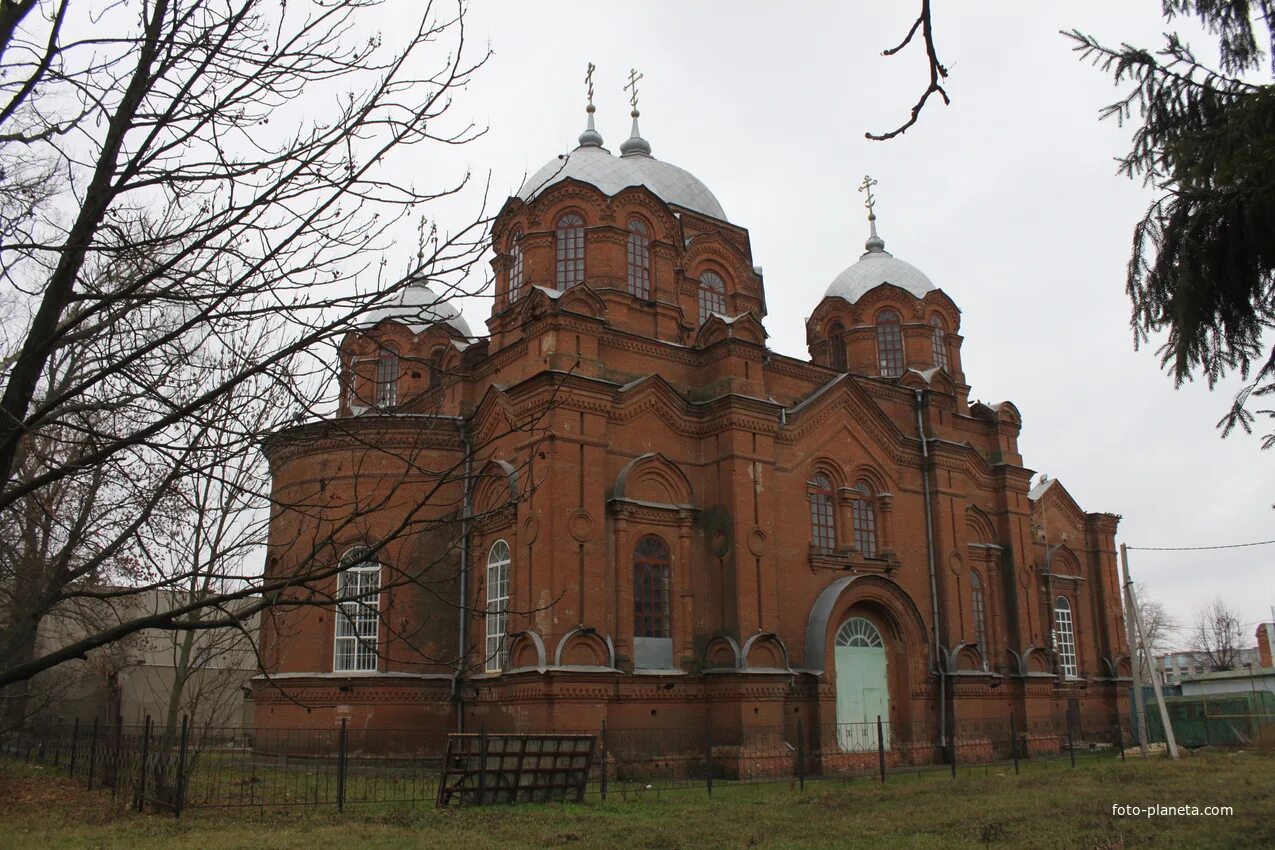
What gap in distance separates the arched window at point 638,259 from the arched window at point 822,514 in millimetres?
5399

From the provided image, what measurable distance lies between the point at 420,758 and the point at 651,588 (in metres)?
5.24

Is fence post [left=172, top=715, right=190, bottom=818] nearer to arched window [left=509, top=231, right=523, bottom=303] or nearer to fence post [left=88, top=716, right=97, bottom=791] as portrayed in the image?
fence post [left=88, top=716, right=97, bottom=791]

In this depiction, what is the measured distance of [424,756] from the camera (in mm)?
18781

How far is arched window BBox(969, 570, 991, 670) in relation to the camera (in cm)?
2370

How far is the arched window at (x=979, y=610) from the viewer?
77.8 feet

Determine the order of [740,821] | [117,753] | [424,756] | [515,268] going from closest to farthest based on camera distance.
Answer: [740,821] → [117,753] → [424,756] → [515,268]

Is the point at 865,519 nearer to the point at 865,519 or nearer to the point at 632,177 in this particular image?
the point at 865,519

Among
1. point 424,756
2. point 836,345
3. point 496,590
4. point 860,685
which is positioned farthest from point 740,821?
point 836,345

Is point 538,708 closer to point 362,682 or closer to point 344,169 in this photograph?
point 362,682

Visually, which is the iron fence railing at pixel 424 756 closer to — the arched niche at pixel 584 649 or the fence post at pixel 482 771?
the fence post at pixel 482 771

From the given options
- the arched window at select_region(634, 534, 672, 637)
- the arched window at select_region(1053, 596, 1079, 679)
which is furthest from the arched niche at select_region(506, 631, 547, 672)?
the arched window at select_region(1053, 596, 1079, 679)

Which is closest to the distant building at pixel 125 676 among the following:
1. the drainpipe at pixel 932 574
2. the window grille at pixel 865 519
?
the window grille at pixel 865 519

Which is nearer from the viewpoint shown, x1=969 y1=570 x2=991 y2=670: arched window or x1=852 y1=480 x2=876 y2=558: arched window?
x1=852 y1=480 x2=876 y2=558: arched window

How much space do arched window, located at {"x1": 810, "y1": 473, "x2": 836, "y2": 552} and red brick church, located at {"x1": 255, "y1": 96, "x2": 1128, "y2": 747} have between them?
1.9 inches
